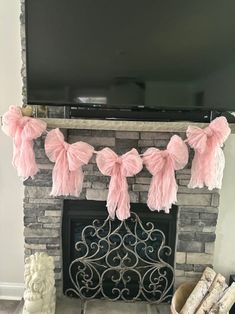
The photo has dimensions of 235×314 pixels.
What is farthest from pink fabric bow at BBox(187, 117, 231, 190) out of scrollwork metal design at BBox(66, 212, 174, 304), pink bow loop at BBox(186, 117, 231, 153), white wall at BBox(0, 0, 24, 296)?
white wall at BBox(0, 0, 24, 296)

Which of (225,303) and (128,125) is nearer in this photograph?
(128,125)

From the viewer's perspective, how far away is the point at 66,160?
178cm

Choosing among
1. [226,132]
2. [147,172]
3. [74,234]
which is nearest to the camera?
[226,132]

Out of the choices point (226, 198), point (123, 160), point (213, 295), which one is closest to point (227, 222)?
point (226, 198)

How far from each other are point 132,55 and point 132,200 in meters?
0.81

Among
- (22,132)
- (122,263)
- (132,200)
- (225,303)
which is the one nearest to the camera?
(22,132)

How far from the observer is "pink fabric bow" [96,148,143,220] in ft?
5.74

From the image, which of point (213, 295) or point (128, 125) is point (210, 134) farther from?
point (213, 295)

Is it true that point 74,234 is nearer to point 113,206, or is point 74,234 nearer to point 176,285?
point 113,206

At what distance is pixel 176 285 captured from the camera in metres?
2.07

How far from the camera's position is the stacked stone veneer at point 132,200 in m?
1.92

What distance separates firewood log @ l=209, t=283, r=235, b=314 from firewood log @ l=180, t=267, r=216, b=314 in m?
0.09

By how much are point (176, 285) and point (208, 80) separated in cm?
122

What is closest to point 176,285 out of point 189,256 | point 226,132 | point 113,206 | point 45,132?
point 189,256
